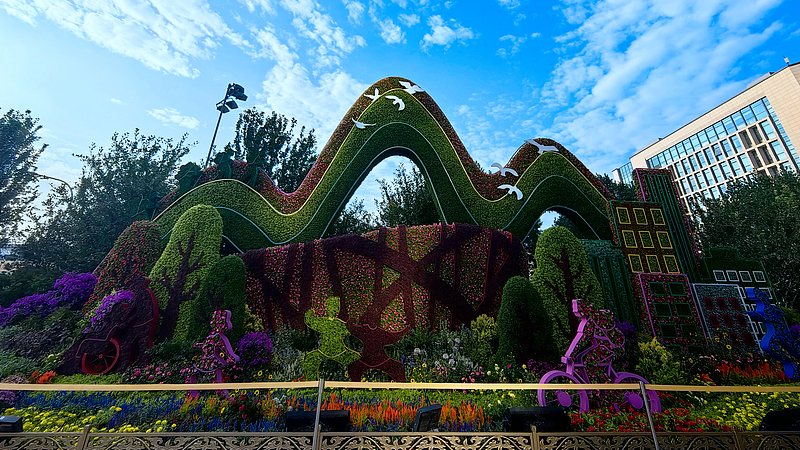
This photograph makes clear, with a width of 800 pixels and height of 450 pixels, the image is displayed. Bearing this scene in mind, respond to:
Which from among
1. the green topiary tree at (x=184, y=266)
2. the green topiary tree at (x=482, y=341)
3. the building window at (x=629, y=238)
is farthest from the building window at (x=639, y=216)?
the green topiary tree at (x=184, y=266)

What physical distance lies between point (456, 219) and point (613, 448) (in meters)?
8.19

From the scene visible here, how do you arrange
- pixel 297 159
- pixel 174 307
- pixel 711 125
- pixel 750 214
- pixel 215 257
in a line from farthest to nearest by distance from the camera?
pixel 711 125
pixel 297 159
pixel 750 214
pixel 215 257
pixel 174 307

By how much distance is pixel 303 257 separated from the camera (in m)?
8.82

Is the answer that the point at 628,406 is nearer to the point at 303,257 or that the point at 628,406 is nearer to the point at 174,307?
the point at 303,257

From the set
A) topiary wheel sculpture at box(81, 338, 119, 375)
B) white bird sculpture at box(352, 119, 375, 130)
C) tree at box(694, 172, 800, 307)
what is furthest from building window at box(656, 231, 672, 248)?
topiary wheel sculpture at box(81, 338, 119, 375)

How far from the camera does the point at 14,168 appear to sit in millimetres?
14656

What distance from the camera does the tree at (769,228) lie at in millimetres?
12938

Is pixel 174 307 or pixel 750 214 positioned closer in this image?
pixel 174 307

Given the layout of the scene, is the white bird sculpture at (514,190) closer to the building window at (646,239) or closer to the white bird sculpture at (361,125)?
the building window at (646,239)

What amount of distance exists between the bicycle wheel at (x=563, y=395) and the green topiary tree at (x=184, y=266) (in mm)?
7357

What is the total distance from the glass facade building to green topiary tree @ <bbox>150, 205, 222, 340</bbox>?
113 feet

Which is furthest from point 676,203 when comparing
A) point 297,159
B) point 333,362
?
point 297,159

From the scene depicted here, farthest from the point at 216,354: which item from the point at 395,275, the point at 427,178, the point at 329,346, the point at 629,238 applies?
the point at 629,238

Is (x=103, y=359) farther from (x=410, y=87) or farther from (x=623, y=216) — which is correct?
(x=623, y=216)
